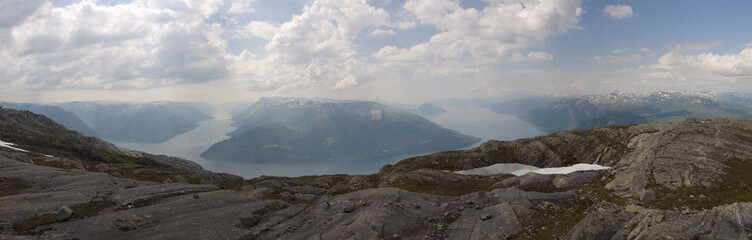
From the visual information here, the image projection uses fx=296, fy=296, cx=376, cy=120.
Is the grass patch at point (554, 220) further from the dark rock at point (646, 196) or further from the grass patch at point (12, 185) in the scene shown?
the grass patch at point (12, 185)

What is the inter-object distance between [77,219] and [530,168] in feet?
267

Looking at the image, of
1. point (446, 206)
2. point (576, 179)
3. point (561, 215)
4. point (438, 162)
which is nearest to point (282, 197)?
point (446, 206)

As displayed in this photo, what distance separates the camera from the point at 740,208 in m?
20.5

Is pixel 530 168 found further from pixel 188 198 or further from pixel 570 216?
pixel 188 198

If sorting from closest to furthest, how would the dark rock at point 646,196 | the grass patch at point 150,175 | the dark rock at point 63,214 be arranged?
the dark rock at point 63,214 < the dark rock at point 646,196 < the grass patch at point 150,175

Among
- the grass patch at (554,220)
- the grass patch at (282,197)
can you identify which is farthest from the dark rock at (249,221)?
the grass patch at (554,220)

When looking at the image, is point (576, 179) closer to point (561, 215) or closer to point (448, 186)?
point (561, 215)

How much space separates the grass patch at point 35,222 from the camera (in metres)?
28.1

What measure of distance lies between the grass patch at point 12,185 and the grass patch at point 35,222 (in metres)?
18.7

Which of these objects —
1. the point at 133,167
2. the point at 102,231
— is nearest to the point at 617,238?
the point at 102,231

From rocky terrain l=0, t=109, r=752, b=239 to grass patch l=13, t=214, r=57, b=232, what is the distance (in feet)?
0.52

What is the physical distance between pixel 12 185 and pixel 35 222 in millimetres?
26172

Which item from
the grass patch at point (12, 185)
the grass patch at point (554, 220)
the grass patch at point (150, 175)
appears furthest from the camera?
the grass patch at point (150, 175)

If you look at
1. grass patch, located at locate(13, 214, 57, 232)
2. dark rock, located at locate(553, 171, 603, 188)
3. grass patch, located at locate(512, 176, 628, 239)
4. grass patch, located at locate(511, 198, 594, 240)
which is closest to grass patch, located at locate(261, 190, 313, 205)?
grass patch, located at locate(13, 214, 57, 232)
